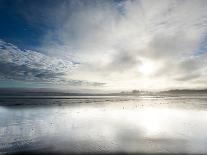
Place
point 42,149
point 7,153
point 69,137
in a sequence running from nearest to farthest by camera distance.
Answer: point 7,153
point 42,149
point 69,137

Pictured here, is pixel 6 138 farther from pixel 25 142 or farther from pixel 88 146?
pixel 88 146

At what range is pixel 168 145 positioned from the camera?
13.6 metres

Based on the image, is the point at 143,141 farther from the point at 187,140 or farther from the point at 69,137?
the point at 69,137

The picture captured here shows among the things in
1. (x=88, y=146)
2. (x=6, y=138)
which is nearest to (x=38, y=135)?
(x=6, y=138)

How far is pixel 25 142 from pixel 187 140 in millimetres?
11217

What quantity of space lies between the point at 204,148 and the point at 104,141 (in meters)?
6.39

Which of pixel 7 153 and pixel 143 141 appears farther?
pixel 143 141

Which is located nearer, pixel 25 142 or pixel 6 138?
pixel 25 142

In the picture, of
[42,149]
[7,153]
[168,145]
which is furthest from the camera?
[168,145]

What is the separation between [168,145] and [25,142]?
9.32m

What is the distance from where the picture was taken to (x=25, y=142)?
13.9 meters

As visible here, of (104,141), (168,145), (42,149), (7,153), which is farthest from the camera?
(104,141)

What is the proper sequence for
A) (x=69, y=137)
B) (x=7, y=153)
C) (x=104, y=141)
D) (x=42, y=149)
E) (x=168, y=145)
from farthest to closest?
(x=69, y=137) < (x=104, y=141) < (x=168, y=145) < (x=42, y=149) < (x=7, y=153)

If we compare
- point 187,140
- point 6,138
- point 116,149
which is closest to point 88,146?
point 116,149
